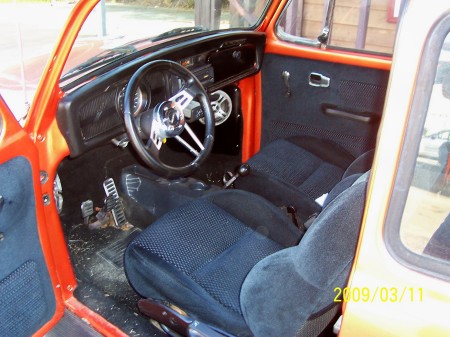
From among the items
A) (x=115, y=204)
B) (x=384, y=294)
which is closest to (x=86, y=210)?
(x=115, y=204)

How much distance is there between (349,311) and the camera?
1.09 meters

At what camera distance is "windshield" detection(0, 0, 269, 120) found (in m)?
1.67

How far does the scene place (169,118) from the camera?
195 cm

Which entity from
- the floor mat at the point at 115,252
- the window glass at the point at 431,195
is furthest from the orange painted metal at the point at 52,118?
the window glass at the point at 431,195

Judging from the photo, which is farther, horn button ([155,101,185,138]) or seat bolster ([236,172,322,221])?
seat bolster ([236,172,322,221])

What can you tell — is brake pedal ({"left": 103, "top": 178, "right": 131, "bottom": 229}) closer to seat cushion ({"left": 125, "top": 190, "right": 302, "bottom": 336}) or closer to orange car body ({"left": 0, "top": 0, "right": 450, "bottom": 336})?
seat cushion ({"left": 125, "top": 190, "right": 302, "bottom": 336})

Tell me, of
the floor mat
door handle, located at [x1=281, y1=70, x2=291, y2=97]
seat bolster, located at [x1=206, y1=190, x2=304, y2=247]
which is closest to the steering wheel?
seat bolster, located at [x1=206, y1=190, x2=304, y2=247]

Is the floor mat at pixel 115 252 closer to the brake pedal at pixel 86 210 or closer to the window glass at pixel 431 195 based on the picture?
the brake pedal at pixel 86 210

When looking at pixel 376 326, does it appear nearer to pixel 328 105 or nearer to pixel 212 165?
pixel 328 105

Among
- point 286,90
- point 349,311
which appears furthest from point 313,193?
point 349,311

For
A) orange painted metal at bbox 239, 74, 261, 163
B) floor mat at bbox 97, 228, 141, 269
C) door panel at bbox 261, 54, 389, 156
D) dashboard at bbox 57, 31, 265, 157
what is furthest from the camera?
orange painted metal at bbox 239, 74, 261, 163

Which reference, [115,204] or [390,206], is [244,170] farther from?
[390,206]

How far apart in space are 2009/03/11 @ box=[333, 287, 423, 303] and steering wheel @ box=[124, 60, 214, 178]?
3.23ft

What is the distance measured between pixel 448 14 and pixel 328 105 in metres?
1.95
